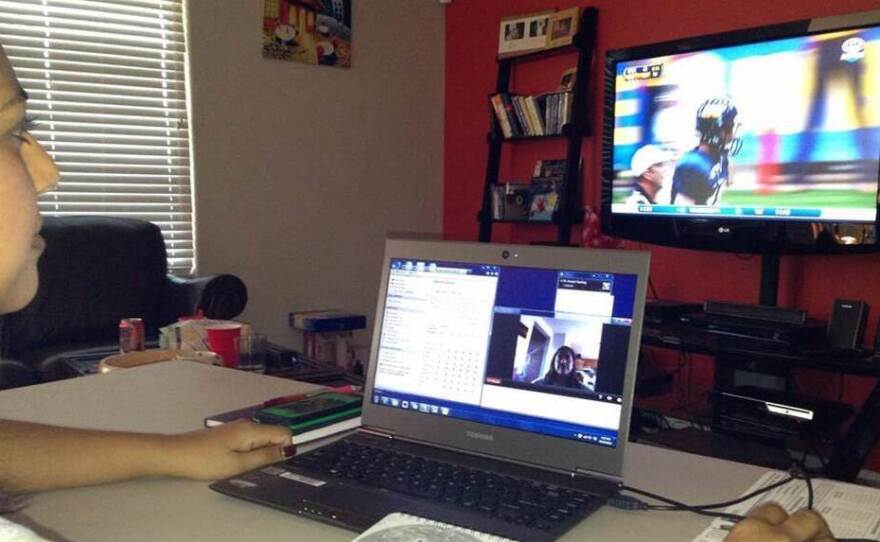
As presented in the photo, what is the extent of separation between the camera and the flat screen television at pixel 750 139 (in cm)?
252

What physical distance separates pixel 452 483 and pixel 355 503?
11 centimetres

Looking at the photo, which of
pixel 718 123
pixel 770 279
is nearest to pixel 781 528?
pixel 770 279

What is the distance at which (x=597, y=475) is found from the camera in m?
0.86

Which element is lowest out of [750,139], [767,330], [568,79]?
[767,330]

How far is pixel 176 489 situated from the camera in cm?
86

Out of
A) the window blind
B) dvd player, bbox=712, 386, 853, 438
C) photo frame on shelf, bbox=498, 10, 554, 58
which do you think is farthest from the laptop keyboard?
photo frame on shelf, bbox=498, 10, 554, 58

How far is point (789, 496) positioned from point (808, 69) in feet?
7.12

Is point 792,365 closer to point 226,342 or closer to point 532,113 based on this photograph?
point 226,342

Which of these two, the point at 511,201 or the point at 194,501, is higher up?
the point at 511,201

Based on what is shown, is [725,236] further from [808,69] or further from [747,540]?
[747,540]

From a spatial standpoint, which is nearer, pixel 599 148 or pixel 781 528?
pixel 781 528

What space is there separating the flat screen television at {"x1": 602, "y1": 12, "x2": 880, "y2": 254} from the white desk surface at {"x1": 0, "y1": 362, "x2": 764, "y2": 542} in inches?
76.3

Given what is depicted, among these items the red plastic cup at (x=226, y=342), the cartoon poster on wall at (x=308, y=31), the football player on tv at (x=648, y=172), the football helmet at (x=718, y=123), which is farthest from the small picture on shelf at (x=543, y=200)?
the red plastic cup at (x=226, y=342)

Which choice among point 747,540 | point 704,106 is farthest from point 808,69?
point 747,540
